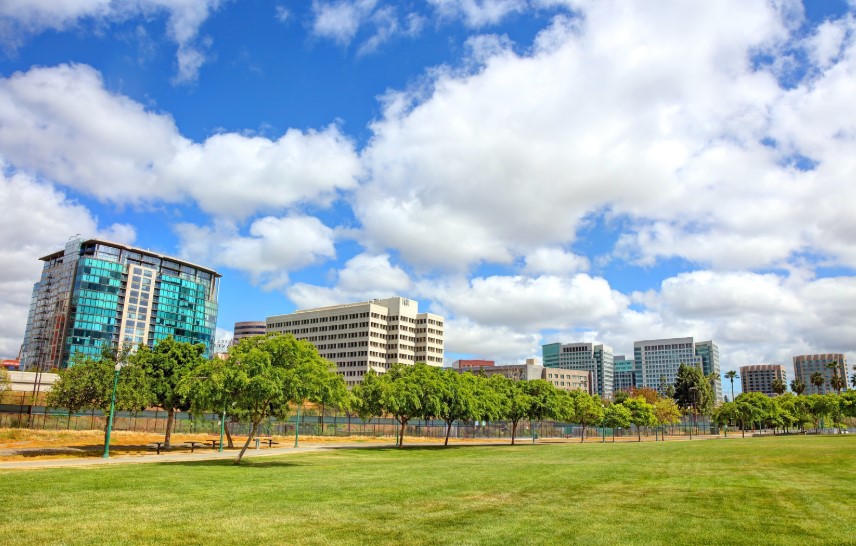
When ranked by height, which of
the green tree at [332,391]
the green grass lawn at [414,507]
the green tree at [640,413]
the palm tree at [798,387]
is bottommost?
the green grass lawn at [414,507]

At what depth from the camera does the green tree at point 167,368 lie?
49.0 m

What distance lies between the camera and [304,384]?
34.8 m

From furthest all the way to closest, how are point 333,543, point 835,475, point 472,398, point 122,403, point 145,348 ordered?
point 472,398
point 145,348
point 122,403
point 835,475
point 333,543

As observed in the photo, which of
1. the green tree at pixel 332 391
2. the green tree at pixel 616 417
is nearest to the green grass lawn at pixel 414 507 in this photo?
the green tree at pixel 332 391

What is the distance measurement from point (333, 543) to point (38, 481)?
15.9 m

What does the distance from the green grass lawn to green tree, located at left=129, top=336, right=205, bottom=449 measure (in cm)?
2019

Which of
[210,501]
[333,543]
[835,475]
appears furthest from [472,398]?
[333,543]

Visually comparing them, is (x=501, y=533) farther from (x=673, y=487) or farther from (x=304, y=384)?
(x=304, y=384)

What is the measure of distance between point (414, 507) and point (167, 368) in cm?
3823

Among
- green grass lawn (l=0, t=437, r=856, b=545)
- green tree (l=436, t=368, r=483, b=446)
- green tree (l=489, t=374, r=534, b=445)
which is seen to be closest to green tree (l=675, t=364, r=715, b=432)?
green tree (l=489, t=374, r=534, b=445)

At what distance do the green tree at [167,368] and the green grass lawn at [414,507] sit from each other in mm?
20186

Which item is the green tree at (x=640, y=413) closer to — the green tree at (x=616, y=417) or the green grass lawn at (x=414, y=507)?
the green tree at (x=616, y=417)

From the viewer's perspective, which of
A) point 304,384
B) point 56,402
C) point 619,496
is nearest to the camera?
point 619,496

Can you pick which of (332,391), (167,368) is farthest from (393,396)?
(332,391)
